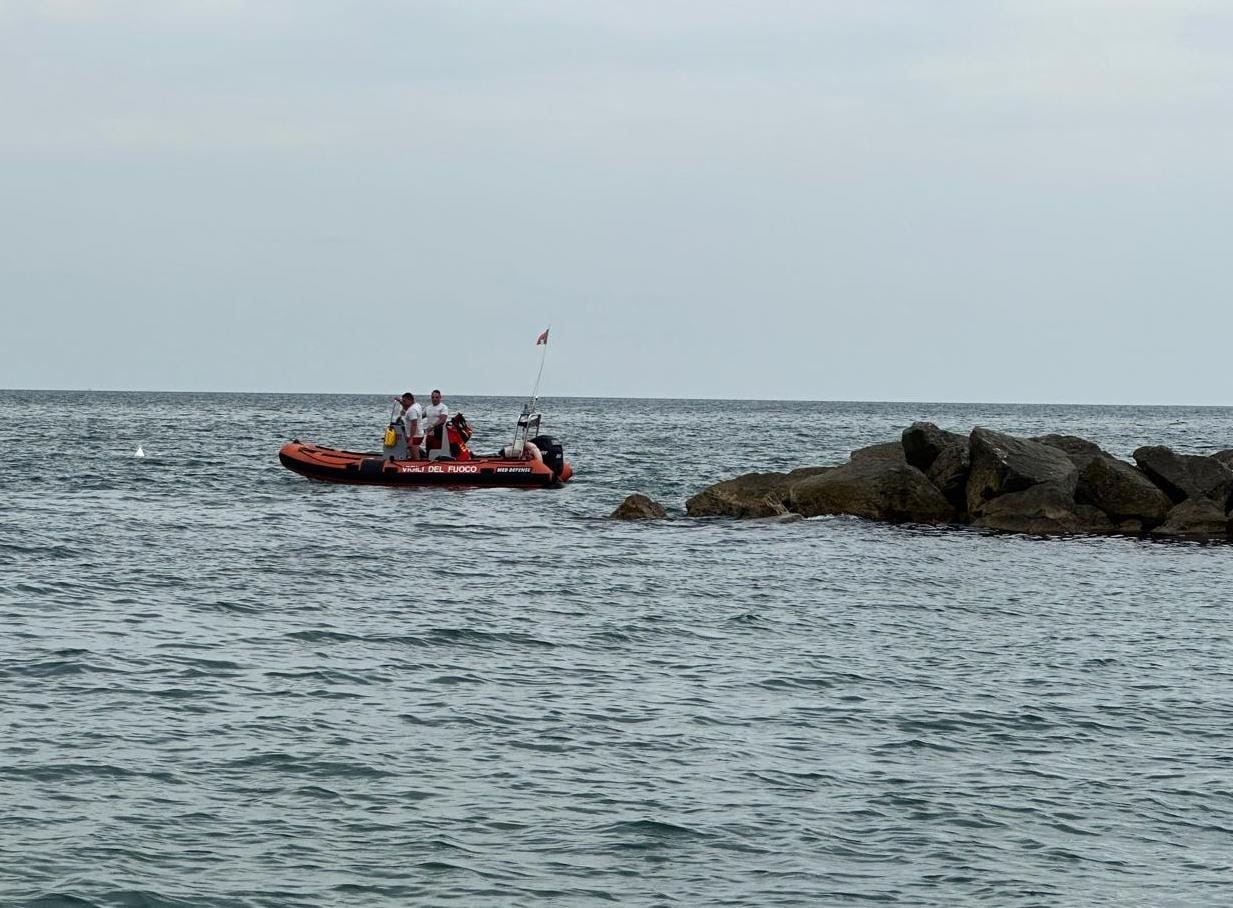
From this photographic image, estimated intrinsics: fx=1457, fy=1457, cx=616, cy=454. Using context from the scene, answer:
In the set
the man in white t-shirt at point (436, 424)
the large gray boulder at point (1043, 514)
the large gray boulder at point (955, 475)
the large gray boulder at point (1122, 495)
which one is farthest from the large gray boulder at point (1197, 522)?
the man in white t-shirt at point (436, 424)

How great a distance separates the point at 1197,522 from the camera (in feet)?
88.8

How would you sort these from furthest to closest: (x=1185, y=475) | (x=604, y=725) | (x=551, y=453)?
(x=551, y=453) < (x=1185, y=475) < (x=604, y=725)

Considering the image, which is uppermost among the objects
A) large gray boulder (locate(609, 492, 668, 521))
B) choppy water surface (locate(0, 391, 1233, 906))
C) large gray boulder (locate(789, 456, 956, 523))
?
large gray boulder (locate(789, 456, 956, 523))

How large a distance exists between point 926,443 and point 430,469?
428 inches

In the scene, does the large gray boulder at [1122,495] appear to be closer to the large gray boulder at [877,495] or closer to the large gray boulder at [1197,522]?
the large gray boulder at [1197,522]

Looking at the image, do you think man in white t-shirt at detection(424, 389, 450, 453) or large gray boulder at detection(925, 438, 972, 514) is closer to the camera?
large gray boulder at detection(925, 438, 972, 514)

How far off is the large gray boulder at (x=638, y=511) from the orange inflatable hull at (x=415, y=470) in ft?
16.5

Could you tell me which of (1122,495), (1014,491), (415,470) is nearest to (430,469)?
(415,470)

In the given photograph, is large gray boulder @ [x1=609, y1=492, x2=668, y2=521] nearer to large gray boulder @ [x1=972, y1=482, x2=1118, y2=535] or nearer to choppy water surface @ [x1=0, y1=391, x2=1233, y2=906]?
choppy water surface @ [x1=0, y1=391, x2=1233, y2=906]

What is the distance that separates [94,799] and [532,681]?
15.5ft

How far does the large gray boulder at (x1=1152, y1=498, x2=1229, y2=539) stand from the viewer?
2705cm

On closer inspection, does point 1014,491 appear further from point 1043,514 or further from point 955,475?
point 955,475

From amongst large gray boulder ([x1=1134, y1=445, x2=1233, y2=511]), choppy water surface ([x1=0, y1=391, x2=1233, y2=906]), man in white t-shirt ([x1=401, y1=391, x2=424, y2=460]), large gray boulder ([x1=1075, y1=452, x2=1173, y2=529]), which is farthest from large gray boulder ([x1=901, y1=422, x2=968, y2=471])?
man in white t-shirt ([x1=401, y1=391, x2=424, y2=460])

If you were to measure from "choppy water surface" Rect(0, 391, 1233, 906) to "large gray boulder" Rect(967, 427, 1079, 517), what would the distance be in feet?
12.9
